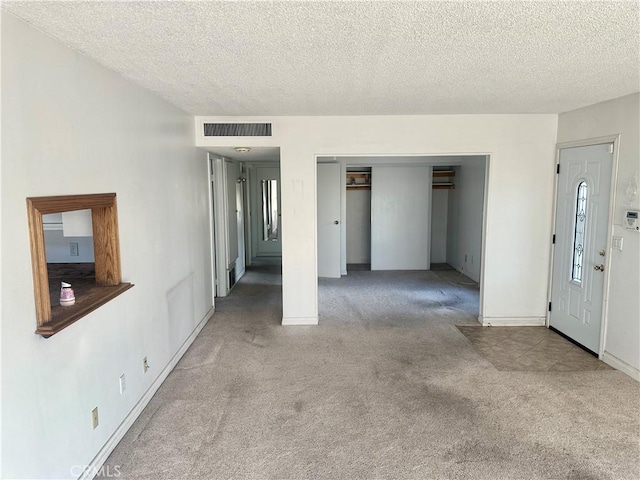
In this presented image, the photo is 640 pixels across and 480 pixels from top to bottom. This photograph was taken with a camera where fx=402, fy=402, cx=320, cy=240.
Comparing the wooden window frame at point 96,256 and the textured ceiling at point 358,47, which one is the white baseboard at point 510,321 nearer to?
the textured ceiling at point 358,47

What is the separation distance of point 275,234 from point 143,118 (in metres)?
6.13

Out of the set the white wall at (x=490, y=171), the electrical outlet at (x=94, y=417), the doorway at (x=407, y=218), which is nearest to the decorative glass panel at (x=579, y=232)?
the white wall at (x=490, y=171)

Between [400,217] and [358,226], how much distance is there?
1.09 m

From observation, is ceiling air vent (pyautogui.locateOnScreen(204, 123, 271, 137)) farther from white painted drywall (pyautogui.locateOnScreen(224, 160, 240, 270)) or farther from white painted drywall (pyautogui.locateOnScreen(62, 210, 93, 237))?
white painted drywall (pyautogui.locateOnScreen(62, 210, 93, 237))

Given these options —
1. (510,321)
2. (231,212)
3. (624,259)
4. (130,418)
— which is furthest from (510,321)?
(231,212)

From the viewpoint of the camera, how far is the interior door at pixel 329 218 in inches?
278

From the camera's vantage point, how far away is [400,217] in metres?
7.71

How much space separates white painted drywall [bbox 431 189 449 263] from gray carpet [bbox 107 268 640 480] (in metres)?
4.13

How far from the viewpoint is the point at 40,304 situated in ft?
5.96

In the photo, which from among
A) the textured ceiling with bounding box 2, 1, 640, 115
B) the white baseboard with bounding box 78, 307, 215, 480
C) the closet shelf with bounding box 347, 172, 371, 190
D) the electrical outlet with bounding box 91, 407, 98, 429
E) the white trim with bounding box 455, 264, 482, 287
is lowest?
the white baseboard with bounding box 78, 307, 215, 480

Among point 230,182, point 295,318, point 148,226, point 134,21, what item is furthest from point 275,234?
point 134,21

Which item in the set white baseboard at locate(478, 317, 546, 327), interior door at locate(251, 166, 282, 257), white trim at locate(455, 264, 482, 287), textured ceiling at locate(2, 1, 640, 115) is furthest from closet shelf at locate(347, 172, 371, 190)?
textured ceiling at locate(2, 1, 640, 115)

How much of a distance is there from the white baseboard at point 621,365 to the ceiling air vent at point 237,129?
397cm

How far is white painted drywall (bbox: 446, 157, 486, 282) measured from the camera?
6.70 metres
